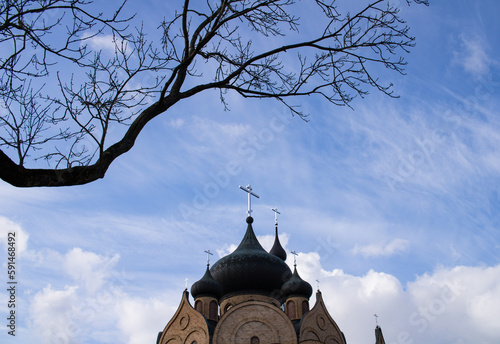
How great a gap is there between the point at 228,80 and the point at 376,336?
19102 millimetres

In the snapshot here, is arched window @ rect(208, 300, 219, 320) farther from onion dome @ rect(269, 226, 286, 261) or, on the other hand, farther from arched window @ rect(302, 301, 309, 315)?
onion dome @ rect(269, 226, 286, 261)

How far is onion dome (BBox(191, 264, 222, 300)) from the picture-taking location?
70.8 ft

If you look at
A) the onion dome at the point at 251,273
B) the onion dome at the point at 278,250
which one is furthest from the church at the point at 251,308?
the onion dome at the point at 278,250

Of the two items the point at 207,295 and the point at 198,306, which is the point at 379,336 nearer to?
the point at 207,295

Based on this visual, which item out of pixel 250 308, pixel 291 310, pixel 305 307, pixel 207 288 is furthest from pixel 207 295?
pixel 305 307

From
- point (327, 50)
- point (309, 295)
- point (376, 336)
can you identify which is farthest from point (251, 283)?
point (327, 50)

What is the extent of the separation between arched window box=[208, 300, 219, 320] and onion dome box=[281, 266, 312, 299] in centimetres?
269

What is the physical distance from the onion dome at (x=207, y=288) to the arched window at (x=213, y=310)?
0.34 metres

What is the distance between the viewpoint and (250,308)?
19.4 m

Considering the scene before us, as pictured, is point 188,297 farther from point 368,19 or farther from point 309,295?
point 368,19

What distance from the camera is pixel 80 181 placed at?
177 inches

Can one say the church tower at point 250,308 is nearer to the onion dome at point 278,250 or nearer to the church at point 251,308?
the church at point 251,308

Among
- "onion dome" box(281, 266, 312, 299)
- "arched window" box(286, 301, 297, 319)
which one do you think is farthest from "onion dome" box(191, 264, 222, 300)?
"arched window" box(286, 301, 297, 319)

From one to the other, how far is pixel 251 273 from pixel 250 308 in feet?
10.0
